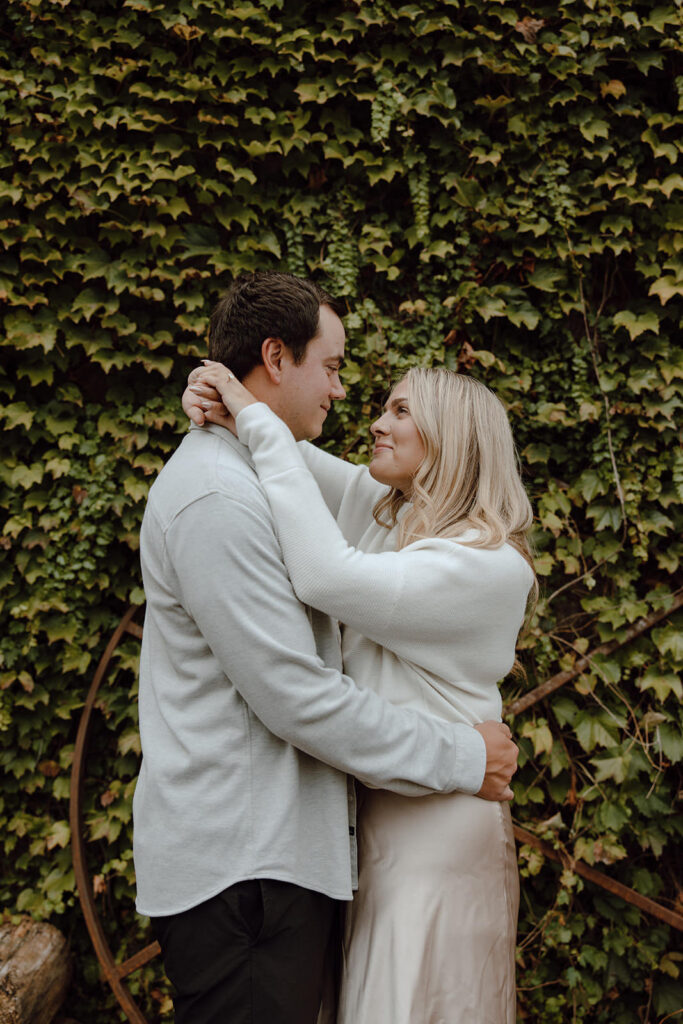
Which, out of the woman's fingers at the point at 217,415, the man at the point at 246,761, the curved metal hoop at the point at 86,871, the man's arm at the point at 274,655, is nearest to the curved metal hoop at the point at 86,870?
the curved metal hoop at the point at 86,871

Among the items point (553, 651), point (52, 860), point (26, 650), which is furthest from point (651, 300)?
point (52, 860)

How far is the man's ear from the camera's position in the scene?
1917 mm

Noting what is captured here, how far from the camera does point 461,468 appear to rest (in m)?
1.94

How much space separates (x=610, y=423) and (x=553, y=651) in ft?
3.16

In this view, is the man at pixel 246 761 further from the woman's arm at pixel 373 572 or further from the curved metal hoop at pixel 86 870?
the curved metal hoop at pixel 86 870

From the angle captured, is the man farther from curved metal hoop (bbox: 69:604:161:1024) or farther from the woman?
curved metal hoop (bbox: 69:604:161:1024)

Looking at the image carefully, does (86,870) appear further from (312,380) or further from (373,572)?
(312,380)

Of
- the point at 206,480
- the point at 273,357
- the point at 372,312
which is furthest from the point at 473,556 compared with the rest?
the point at 372,312

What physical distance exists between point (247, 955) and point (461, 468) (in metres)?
1.26

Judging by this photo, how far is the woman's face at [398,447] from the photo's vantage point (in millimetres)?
2023

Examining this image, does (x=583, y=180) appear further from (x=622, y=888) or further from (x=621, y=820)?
(x=622, y=888)

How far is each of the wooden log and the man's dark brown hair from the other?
239cm

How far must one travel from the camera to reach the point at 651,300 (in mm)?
2988

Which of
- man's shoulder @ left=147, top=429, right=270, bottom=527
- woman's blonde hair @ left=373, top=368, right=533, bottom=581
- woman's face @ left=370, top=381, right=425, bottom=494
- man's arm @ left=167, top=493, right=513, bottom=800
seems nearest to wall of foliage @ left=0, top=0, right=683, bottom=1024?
woman's face @ left=370, top=381, right=425, bottom=494
